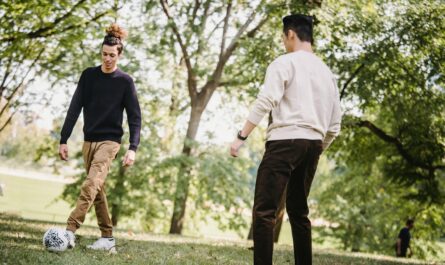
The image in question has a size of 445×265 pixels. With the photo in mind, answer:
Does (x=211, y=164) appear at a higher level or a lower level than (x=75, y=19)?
lower

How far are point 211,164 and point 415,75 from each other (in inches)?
334

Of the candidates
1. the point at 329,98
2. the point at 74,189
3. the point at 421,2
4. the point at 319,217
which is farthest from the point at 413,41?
the point at 319,217

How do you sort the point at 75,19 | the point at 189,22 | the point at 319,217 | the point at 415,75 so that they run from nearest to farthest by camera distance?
the point at 415,75 → the point at 75,19 → the point at 189,22 → the point at 319,217

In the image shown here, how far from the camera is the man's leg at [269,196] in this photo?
3.67 m

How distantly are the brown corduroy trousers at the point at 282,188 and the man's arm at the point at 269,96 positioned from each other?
26 cm

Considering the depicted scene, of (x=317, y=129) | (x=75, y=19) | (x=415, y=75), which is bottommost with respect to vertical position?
(x=317, y=129)

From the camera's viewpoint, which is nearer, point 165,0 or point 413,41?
point 413,41

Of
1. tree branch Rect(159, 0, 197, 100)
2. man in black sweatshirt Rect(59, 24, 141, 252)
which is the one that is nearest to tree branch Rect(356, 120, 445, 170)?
tree branch Rect(159, 0, 197, 100)

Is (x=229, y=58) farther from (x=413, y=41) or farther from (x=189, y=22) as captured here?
(x=413, y=41)

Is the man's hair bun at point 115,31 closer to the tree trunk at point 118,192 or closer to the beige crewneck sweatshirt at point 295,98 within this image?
Answer: the beige crewneck sweatshirt at point 295,98

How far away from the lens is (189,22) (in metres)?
17.4

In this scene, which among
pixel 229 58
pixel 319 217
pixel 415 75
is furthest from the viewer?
pixel 319 217

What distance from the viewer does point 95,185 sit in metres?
5.05

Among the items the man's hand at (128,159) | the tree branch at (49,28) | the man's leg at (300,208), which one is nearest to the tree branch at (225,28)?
the tree branch at (49,28)
